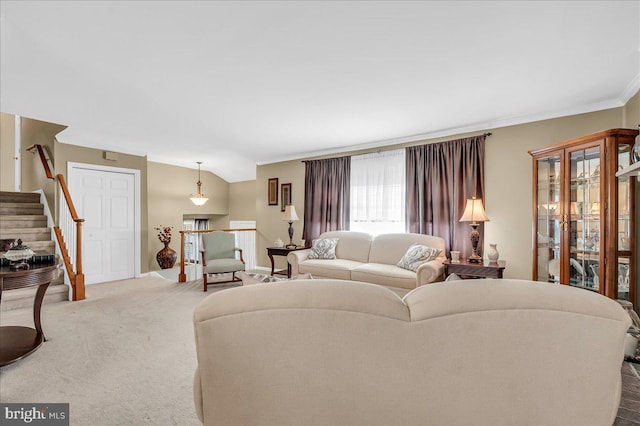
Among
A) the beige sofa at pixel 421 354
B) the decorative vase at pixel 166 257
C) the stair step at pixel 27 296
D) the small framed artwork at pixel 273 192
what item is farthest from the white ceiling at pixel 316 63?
the decorative vase at pixel 166 257

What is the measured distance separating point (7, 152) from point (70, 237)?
11.6 ft

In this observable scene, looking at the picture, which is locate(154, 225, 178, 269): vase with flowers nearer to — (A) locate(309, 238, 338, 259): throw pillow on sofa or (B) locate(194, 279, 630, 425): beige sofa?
(A) locate(309, 238, 338, 259): throw pillow on sofa

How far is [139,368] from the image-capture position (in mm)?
2207

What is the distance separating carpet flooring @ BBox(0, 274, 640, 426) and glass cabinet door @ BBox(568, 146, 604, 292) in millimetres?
983

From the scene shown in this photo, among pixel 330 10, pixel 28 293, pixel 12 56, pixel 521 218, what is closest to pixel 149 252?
pixel 28 293

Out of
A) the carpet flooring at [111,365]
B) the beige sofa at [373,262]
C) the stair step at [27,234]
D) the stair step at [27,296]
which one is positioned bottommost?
the carpet flooring at [111,365]

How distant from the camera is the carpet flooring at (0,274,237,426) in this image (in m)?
1.75

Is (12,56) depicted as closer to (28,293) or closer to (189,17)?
(189,17)

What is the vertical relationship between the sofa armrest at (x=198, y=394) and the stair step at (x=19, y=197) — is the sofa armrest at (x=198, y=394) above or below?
below

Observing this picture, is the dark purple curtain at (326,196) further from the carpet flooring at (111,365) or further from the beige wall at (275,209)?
the carpet flooring at (111,365)

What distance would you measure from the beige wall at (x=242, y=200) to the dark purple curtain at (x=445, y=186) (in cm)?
441

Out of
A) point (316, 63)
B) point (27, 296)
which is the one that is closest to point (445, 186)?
point (316, 63)

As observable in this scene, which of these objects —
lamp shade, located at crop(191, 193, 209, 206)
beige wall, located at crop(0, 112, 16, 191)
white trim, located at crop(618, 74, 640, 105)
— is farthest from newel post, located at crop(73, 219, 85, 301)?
white trim, located at crop(618, 74, 640, 105)

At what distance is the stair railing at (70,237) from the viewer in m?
4.03
